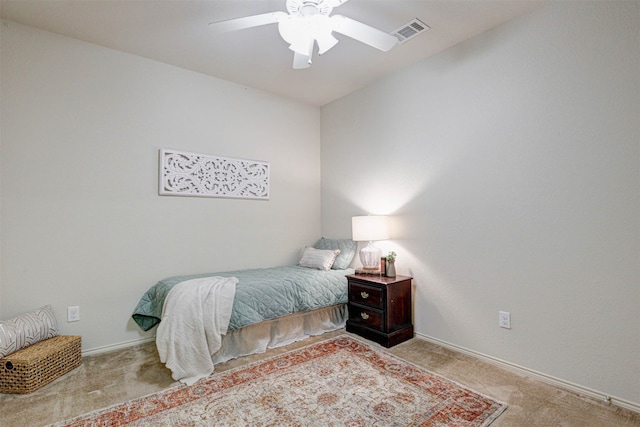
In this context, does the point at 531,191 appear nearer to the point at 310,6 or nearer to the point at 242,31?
the point at 310,6

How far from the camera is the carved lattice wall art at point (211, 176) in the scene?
118 inches

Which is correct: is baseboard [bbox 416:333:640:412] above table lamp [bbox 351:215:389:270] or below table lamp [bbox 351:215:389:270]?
below

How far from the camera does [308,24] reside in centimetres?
184

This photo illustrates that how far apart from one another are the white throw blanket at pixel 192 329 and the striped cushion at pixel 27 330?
0.85m

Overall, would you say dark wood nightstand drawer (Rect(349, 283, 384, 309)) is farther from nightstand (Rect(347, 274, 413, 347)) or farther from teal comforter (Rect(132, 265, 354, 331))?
teal comforter (Rect(132, 265, 354, 331))

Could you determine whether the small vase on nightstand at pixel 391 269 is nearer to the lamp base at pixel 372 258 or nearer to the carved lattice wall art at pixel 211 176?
the lamp base at pixel 372 258

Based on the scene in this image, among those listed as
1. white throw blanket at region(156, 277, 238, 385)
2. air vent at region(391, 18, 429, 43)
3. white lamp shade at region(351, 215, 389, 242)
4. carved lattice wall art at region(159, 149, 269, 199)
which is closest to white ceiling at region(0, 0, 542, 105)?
air vent at region(391, 18, 429, 43)

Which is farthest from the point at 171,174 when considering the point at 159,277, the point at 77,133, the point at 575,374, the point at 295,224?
the point at 575,374

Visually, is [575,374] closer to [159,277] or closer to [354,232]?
[354,232]

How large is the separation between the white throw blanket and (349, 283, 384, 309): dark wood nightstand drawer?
121 centimetres

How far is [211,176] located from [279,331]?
5.61 feet

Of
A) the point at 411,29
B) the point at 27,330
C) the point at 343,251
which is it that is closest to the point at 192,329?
the point at 27,330

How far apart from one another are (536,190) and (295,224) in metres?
2.55

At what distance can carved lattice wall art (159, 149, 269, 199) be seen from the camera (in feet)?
9.80
